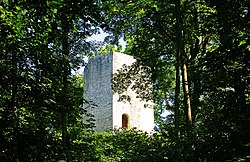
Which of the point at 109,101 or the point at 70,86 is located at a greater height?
the point at 109,101

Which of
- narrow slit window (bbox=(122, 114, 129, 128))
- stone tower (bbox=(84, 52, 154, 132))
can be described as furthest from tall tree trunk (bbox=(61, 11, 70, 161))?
narrow slit window (bbox=(122, 114, 129, 128))

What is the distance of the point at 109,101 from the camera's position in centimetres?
1889

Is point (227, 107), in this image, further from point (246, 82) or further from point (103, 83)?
point (103, 83)

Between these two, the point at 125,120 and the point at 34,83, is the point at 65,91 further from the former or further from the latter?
the point at 125,120

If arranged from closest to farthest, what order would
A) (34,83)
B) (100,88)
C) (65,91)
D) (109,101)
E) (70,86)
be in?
(34,83) → (65,91) → (70,86) → (109,101) → (100,88)

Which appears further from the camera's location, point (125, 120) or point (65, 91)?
point (125, 120)

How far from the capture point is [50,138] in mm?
5574

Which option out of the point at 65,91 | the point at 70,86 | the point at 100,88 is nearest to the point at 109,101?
the point at 100,88

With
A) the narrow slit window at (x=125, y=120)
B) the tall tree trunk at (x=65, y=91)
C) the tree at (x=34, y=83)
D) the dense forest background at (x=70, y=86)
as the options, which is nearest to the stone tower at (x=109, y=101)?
the narrow slit window at (x=125, y=120)

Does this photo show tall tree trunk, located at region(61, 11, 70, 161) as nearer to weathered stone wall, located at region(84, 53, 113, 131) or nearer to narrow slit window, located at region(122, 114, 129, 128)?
weathered stone wall, located at region(84, 53, 113, 131)

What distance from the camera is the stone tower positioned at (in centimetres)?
1881

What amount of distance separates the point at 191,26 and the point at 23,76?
479 cm

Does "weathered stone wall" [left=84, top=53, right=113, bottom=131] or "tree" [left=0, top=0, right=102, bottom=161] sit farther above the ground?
"weathered stone wall" [left=84, top=53, right=113, bottom=131]

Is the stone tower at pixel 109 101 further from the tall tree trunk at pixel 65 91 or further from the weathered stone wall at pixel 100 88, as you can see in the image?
the tall tree trunk at pixel 65 91
